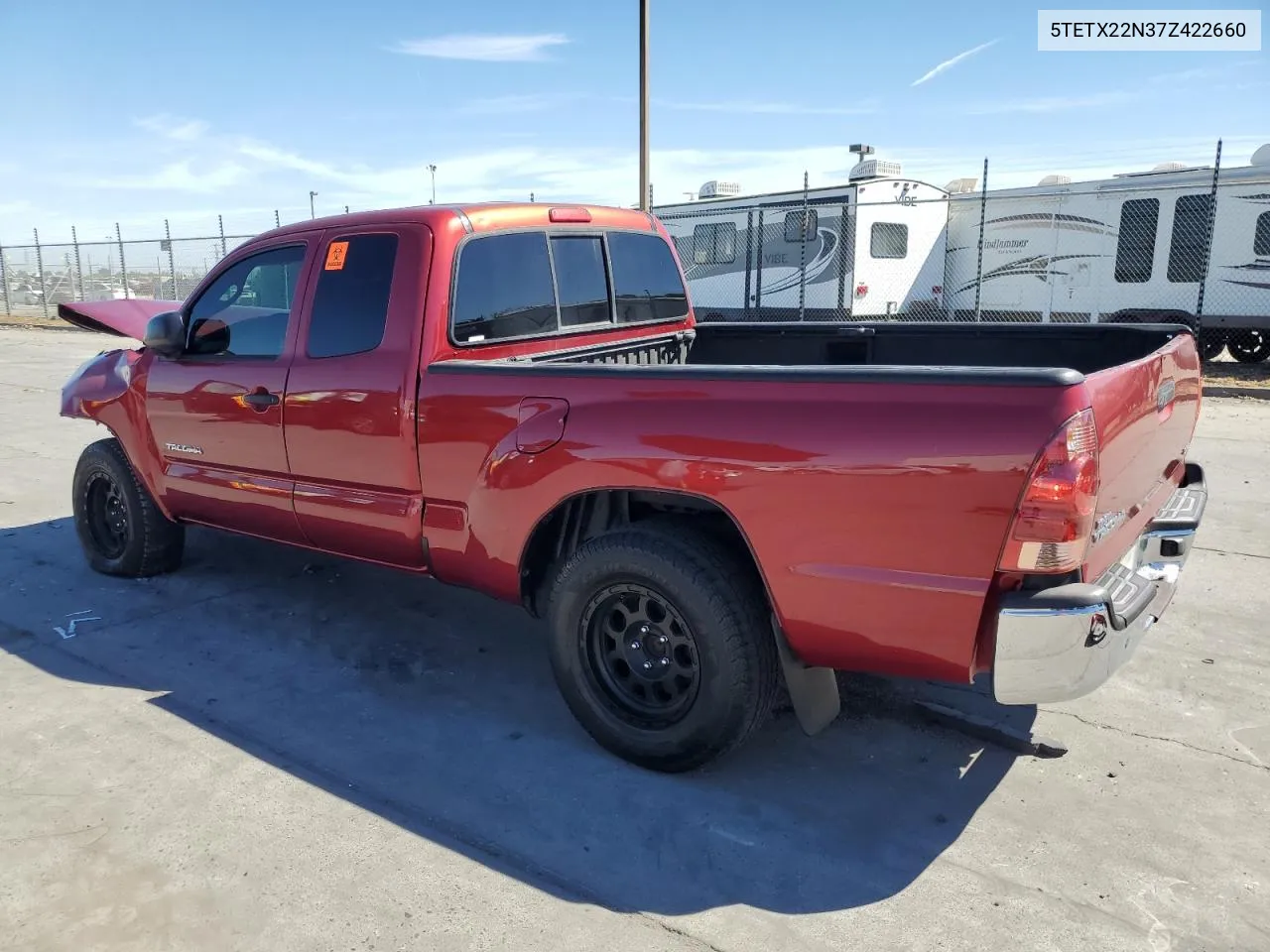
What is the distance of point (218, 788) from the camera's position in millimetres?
3055

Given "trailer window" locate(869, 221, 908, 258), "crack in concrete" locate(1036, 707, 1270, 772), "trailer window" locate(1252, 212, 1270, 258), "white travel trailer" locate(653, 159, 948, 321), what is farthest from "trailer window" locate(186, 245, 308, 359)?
"trailer window" locate(1252, 212, 1270, 258)

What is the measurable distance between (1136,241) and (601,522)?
46.1ft

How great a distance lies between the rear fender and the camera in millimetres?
4742

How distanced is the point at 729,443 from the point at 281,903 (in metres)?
1.79

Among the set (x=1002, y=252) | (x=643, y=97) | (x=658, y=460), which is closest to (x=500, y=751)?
(x=658, y=460)

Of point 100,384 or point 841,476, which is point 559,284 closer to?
point 841,476

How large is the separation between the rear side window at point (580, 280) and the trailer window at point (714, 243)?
13.4 meters

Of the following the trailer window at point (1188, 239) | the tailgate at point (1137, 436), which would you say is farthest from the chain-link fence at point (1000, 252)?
the tailgate at point (1137, 436)

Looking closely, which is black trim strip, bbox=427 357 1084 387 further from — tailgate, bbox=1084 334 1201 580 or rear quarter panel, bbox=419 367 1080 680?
tailgate, bbox=1084 334 1201 580

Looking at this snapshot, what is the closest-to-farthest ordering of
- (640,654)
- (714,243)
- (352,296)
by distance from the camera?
(640,654) < (352,296) < (714,243)

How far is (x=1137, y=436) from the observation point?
109 inches

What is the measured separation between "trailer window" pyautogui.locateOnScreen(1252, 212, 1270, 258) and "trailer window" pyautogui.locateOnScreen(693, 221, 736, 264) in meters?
8.18

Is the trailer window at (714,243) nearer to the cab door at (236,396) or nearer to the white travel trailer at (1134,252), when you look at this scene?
the white travel trailer at (1134,252)

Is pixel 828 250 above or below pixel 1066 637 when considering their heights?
above
